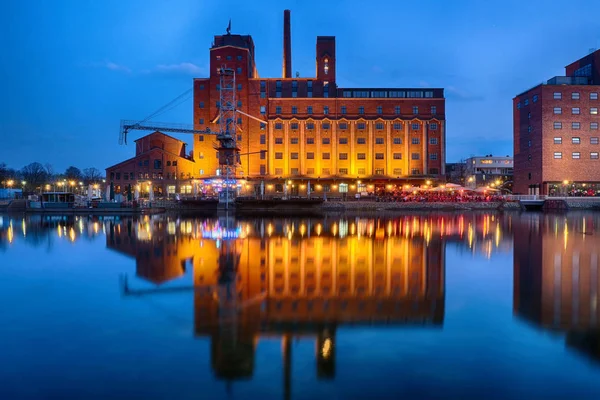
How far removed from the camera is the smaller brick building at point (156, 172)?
65938 mm

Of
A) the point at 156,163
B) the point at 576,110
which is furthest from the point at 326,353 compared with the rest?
the point at 576,110

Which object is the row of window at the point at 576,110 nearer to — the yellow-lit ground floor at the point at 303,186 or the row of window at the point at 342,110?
the row of window at the point at 342,110

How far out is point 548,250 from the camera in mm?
16703

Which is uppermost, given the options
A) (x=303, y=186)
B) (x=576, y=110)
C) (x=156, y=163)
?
(x=576, y=110)

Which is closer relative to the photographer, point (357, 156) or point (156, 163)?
point (156, 163)

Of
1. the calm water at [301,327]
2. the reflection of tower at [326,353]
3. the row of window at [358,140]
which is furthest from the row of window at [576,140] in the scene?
the reflection of tower at [326,353]

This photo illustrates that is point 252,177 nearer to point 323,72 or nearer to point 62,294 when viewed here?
point 323,72

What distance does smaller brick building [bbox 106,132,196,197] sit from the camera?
65.9 metres

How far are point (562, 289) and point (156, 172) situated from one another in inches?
2515

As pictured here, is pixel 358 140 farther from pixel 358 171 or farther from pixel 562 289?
pixel 562 289

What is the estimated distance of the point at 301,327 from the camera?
738 centimetres

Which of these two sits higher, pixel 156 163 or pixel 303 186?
pixel 156 163

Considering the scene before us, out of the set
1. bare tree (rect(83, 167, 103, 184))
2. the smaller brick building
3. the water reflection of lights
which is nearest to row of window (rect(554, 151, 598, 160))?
the smaller brick building

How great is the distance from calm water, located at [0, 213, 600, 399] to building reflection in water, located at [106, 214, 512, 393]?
5 cm
